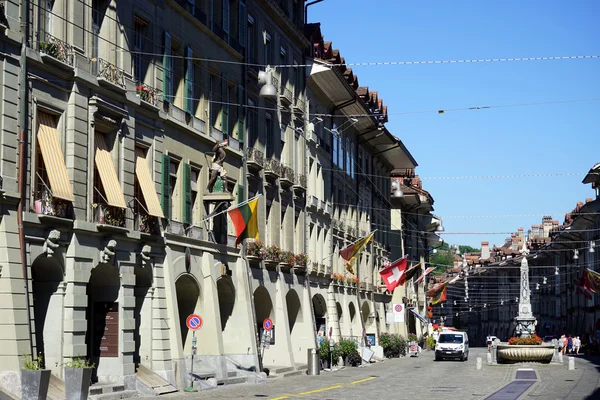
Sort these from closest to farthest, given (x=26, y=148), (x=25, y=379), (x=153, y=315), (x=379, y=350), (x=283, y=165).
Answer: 1. (x=25, y=379)
2. (x=26, y=148)
3. (x=153, y=315)
4. (x=283, y=165)
5. (x=379, y=350)

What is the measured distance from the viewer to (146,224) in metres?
31.9

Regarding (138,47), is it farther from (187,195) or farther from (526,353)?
(526,353)

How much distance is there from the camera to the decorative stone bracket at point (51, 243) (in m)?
25.8

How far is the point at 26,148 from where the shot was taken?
25.1m

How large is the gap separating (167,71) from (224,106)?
6090 millimetres

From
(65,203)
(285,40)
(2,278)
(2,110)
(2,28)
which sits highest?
(285,40)

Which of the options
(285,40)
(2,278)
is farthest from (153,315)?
(285,40)

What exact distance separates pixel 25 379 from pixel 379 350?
43762 mm

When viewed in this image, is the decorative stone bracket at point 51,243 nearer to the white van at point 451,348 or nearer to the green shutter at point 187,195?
the green shutter at point 187,195

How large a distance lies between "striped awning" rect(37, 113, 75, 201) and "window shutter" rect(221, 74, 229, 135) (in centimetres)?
1347

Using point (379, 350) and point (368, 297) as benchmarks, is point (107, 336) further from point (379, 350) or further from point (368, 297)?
point (368, 297)

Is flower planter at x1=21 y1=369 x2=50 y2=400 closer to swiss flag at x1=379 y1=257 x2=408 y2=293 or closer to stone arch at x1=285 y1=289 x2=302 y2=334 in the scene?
stone arch at x1=285 y1=289 x2=302 y2=334

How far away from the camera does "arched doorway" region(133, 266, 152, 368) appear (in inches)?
1256

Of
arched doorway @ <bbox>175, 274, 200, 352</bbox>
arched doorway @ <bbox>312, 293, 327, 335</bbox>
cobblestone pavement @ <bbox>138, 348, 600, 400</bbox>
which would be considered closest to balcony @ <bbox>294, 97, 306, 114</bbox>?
arched doorway @ <bbox>312, 293, 327, 335</bbox>
